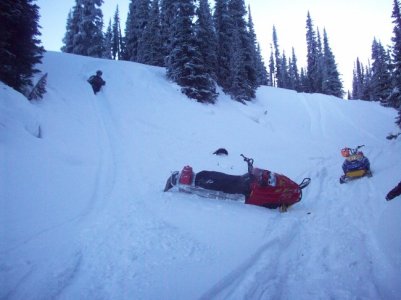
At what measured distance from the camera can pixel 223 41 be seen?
28.5 m

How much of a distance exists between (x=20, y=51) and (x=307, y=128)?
20478 millimetres

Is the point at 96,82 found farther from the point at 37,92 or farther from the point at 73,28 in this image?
the point at 73,28

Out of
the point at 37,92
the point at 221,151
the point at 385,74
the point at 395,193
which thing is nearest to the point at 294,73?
the point at 385,74

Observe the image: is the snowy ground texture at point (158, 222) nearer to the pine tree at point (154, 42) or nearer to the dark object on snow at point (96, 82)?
the dark object on snow at point (96, 82)

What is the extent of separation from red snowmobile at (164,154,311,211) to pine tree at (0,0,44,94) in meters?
8.87

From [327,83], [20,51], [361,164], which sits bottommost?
[361,164]

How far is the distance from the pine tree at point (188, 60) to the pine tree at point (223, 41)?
5281 mm

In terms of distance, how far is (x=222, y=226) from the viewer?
6.14 m

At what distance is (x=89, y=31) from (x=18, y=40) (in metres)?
25.5

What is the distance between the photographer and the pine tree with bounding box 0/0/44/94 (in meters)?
11.8

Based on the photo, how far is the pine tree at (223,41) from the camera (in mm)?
27656

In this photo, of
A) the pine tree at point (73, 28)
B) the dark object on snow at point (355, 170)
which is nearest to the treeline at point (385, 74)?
the dark object on snow at point (355, 170)

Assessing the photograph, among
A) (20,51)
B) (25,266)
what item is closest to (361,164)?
(25,266)

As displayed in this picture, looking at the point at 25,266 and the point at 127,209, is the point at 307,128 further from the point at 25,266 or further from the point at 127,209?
the point at 25,266
